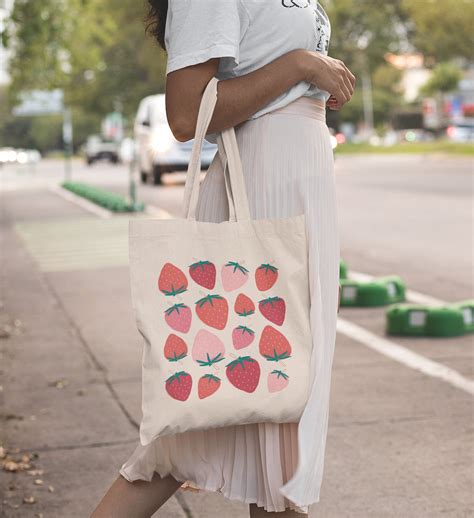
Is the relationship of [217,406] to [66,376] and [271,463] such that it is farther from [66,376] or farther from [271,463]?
[66,376]

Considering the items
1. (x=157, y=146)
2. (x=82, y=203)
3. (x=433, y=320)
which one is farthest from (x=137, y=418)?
A: (x=157, y=146)

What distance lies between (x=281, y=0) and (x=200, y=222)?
0.51 m

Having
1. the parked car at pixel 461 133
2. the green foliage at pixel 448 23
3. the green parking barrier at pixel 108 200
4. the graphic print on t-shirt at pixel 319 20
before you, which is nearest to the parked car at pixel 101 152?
the parked car at pixel 461 133

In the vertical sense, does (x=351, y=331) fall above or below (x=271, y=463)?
below

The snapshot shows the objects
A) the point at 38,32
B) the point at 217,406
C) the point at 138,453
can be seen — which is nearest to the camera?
the point at 217,406

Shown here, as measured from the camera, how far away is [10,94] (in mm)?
28062

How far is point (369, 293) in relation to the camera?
28.7ft

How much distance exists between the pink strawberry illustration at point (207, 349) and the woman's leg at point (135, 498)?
387 millimetres

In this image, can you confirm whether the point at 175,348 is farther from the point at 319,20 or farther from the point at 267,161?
the point at 319,20

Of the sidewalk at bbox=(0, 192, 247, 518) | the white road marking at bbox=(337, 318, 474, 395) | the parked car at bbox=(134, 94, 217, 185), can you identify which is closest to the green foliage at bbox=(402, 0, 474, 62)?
the parked car at bbox=(134, 94, 217, 185)

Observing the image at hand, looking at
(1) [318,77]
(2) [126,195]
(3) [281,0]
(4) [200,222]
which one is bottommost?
(2) [126,195]

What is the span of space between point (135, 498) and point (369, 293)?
6.08m

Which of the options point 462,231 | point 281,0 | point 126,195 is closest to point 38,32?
point 462,231

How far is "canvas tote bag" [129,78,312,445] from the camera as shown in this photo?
2.55 meters
